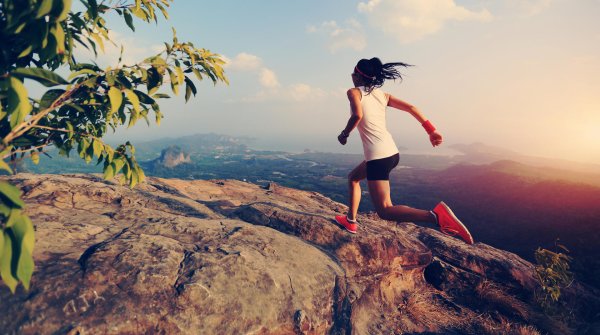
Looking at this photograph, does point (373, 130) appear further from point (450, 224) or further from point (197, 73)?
point (197, 73)

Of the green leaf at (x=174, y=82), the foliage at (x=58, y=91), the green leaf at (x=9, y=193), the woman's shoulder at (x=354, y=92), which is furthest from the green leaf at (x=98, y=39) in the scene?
the woman's shoulder at (x=354, y=92)

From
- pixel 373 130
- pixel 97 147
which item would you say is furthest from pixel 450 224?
pixel 97 147

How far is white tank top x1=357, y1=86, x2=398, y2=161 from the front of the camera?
4.70 meters

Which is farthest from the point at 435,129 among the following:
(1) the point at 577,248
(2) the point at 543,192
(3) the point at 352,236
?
(2) the point at 543,192

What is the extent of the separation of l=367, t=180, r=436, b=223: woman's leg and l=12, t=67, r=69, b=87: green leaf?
13.8 ft

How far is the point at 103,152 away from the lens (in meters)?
2.88

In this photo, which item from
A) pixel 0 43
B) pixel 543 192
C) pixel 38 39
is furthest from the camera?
pixel 543 192

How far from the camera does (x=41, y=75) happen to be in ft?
6.25

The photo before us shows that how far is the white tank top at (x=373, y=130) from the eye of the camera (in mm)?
4699

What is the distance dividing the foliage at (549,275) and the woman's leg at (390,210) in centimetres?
457

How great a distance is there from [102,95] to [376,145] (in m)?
3.80

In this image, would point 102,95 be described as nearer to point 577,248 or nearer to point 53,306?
point 53,306

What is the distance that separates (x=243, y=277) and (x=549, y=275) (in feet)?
25.1

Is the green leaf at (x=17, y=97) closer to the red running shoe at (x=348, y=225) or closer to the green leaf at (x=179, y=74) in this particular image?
the green leaf at (x=179, y=74)
